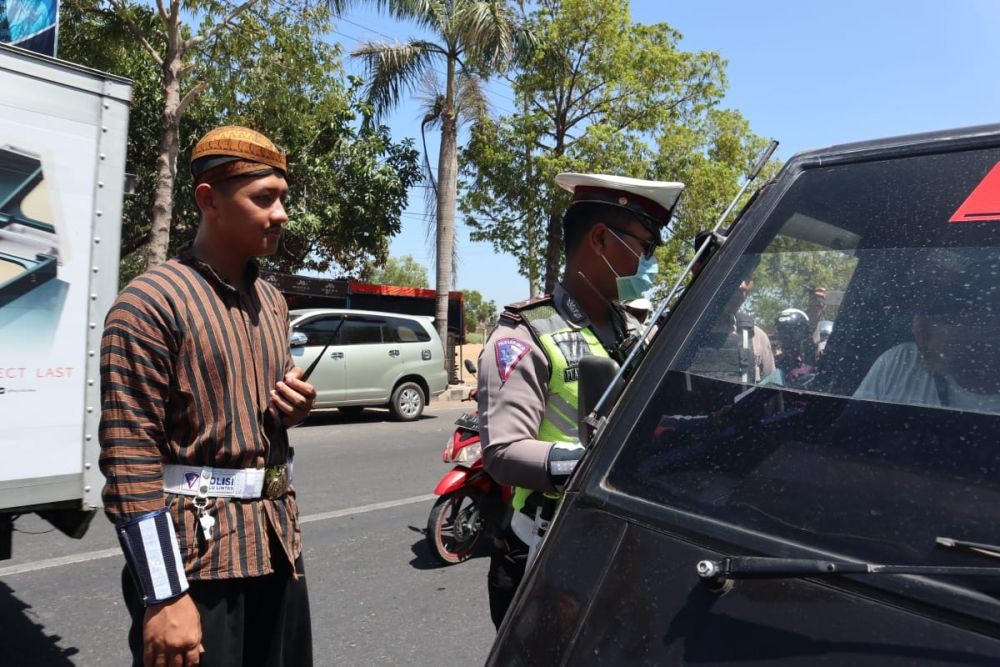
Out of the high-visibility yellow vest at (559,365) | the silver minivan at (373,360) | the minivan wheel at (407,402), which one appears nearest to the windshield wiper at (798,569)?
the high-visibility yellow vest at (559,365)

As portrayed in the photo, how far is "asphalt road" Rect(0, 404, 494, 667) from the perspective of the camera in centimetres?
374

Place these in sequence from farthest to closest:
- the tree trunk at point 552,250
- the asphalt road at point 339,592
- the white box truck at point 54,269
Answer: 1. the tree trunk at point 552,250
2. the asphalt road at point 339,592
3. the white box truck at point 54,269

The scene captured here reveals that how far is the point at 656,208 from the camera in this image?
7.24 feet

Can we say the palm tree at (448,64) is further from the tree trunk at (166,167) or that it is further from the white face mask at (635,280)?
the white face mask at (635,280)

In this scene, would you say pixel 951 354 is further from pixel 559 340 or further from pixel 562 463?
pixel 559 340

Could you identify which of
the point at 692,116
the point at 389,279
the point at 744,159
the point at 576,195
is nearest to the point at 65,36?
the point at 576,195

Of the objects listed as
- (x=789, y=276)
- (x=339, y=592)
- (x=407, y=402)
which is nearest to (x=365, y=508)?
(x=339, y=592)

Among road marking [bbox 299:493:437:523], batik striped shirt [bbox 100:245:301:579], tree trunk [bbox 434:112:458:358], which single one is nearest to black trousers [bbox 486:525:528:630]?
batik striped shirt [bbox 100:245:301:579]

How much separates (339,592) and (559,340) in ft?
9.73

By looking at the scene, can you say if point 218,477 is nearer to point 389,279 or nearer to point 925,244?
point 925,244

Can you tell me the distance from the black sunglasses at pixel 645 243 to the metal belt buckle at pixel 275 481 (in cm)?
104

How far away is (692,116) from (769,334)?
18.8m

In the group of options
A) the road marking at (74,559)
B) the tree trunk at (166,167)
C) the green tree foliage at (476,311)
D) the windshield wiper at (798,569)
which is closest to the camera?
the windshield wiper at (798,569)

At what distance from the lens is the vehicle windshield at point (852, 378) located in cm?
110
